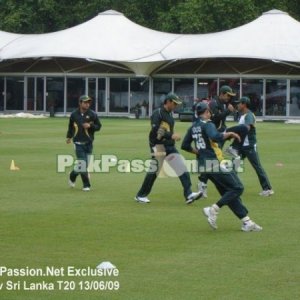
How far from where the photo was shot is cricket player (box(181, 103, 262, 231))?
14602 millimetres

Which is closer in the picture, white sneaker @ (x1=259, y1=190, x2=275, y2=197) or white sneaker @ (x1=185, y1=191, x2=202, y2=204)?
white sneaker @ (x1=185, y1=191, x2=202, y2=204)

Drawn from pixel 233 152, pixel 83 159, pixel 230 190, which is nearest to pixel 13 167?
pixel 83 159

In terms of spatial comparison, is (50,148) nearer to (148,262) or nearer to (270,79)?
(148,262)

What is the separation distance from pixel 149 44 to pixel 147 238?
47.7 meters

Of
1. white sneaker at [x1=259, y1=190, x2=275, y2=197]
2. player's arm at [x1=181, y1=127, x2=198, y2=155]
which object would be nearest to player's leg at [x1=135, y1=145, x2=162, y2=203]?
player's arm at [x1=181, y1=127, x2=198, y2=155]

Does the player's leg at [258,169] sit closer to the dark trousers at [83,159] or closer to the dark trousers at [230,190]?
the dark trousers at [83,159]

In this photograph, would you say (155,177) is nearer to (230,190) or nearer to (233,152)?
(233,152)

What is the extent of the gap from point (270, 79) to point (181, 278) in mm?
49142

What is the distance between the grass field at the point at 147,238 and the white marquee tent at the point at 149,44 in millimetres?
33497

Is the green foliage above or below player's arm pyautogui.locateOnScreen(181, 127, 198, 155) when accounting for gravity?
above

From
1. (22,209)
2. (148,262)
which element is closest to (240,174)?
(22,209)

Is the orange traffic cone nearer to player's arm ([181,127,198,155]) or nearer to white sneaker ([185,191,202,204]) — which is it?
white sneaker ([185,191,202,204])

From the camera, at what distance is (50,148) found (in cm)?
3073

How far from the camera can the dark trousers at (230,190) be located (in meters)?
14.5
